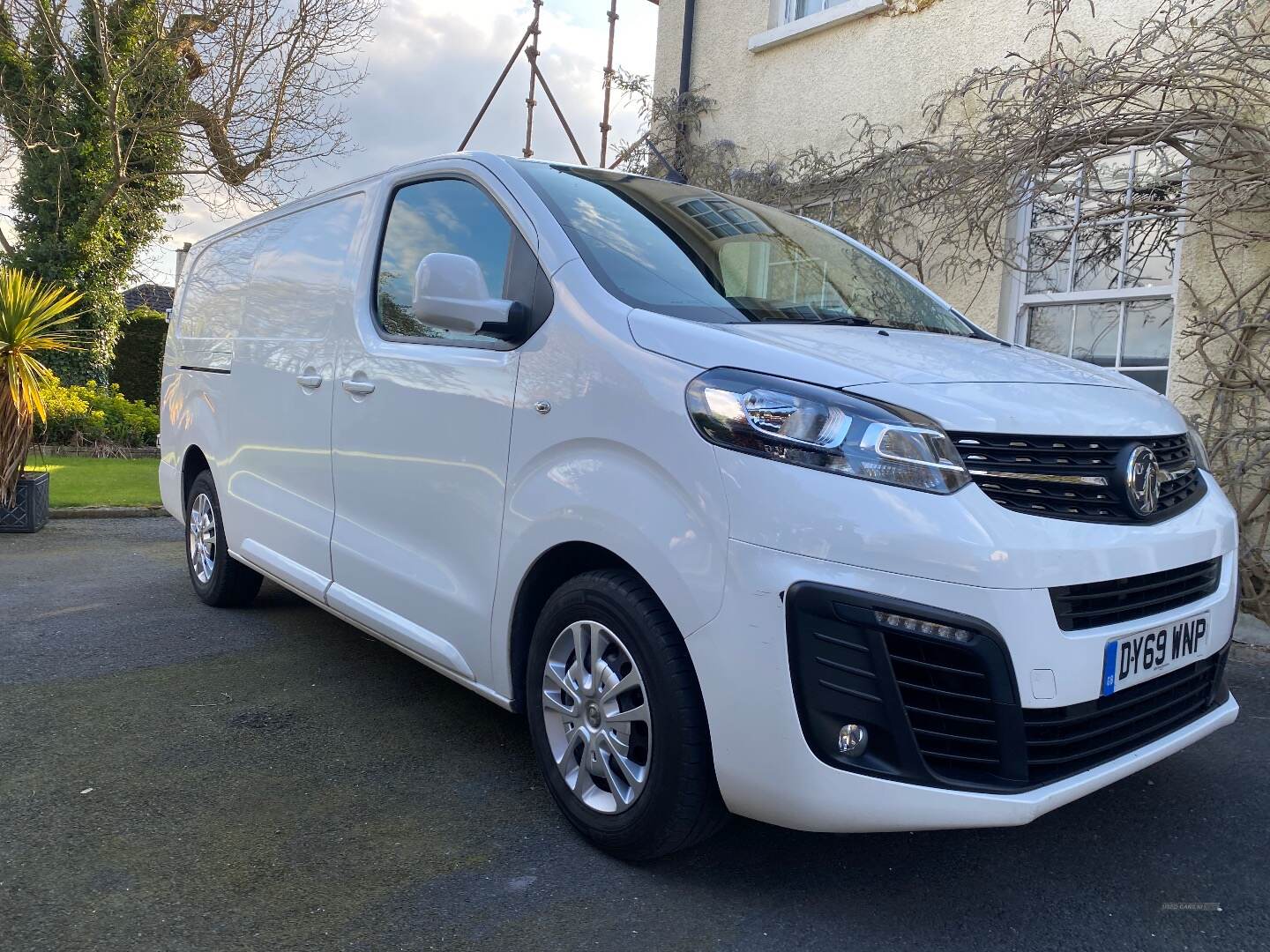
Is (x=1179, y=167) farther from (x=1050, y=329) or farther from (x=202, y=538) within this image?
(x=202, y=538)

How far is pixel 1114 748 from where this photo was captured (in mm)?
2373

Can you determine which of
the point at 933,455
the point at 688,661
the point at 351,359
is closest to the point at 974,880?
the point at 688,661

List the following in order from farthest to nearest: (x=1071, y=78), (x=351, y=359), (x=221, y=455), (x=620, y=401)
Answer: (x=1071, y=78)
(x=221, y=455)
(x=351, y=359)
(x=620, y=401)

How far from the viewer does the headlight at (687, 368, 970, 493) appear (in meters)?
2.16

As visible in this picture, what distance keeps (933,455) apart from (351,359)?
2235mm

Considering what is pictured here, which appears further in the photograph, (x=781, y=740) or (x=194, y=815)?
(x=194, y=815)

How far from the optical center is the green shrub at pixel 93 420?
13.0 metres

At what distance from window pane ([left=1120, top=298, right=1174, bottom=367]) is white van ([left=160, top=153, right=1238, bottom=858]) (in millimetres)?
3247

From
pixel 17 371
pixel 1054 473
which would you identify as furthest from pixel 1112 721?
pixel 17 371

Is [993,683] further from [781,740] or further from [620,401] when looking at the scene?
[620,401]

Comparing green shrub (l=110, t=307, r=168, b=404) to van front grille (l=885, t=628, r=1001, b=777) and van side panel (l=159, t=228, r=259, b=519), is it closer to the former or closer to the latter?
van side panel (l=159, t=228, r=259, b=519)

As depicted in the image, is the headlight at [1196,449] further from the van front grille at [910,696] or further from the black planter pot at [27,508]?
the black planter pot at [27,508]

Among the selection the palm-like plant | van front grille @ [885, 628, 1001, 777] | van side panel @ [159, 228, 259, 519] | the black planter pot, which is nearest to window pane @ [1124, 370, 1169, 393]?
van front grille @ [885, 628, 1001, 777]

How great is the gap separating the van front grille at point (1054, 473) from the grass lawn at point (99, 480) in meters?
8.38
